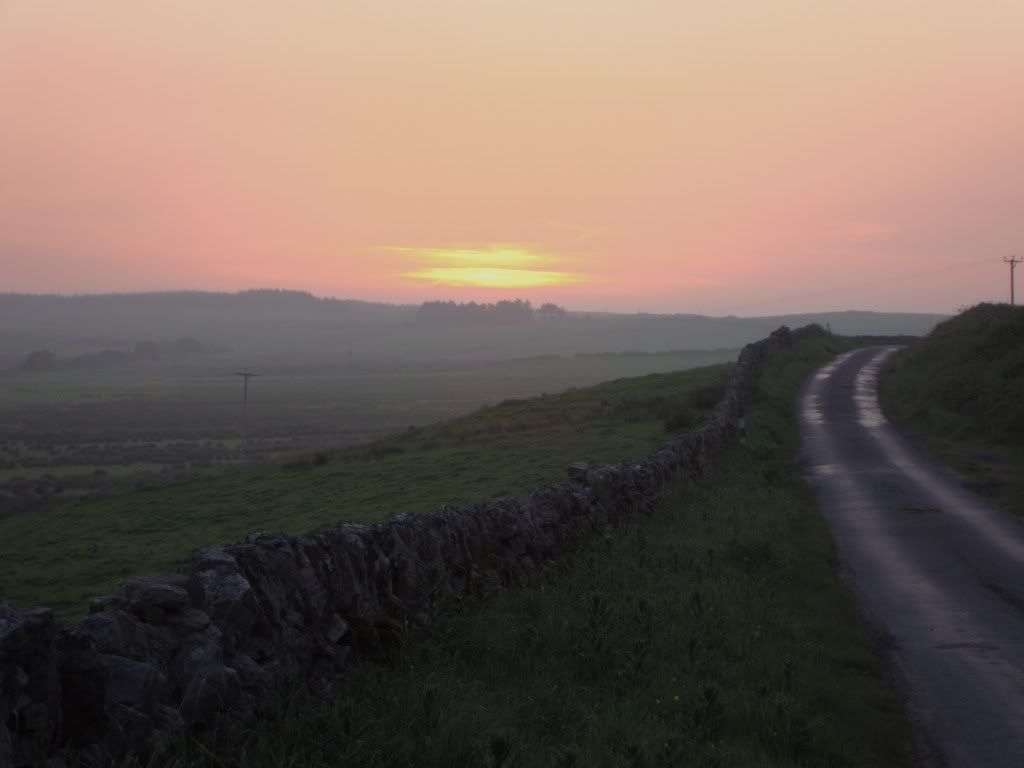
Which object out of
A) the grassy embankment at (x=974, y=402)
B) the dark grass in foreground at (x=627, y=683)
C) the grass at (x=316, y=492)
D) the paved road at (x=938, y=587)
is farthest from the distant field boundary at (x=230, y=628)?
the grassy embankment at (x=974, y=402)

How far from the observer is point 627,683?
9391 mm

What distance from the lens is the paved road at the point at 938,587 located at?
9.66 meters

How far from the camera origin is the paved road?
9.66m

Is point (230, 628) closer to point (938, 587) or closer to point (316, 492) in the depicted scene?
point (938, 587)

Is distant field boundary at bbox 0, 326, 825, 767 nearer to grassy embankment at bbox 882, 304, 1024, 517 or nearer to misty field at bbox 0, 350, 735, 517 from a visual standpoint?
grassy embankment at bbox 882, 304, 1024, 517

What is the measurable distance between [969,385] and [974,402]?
1.96 meters

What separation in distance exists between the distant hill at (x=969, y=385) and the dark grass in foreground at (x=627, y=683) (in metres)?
21.5

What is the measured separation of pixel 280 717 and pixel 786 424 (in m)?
33.2

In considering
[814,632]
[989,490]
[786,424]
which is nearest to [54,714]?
[814,632]

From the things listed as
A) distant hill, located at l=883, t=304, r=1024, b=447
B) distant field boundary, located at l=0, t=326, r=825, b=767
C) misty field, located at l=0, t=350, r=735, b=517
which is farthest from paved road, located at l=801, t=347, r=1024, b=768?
misty field, located at l=0, t=350, r=735, b=517

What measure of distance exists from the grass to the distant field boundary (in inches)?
317

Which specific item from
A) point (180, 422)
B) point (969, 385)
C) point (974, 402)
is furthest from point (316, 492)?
point (180, 422)

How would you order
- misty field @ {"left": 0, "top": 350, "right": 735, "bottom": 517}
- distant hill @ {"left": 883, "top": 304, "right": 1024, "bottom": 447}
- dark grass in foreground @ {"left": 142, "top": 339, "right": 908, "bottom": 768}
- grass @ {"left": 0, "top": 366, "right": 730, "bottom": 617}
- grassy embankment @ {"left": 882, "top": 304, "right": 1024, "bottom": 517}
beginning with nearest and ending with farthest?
dark grass in foreground @ {"left": 142, "top": 339, "right": 908, "bottom": 768}
grass @ {"left": 0, "top": 366, "right": 730, "bottom": 617}
grassy embankment @ {"left": 882, "top": 304, "right": 1024, "bottom": 517}
distant hill @ {"left": 883, "top": 304, "right": 1024, "bottom": 447}
misty field @ {"left": 0, "top": 350, "right": 735, "bottom": 517}

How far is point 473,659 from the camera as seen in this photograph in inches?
370
